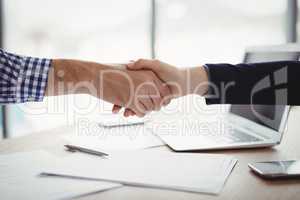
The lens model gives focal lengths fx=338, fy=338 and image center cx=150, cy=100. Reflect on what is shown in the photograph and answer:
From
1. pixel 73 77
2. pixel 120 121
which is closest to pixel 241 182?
pixel 73 77

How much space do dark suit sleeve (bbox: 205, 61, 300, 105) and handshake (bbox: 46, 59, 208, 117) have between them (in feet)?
0.25

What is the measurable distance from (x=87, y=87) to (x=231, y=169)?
0.50 meters

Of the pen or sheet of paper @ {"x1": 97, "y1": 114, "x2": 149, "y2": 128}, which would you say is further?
sheet of paper @ {"x1": 97, "y1": 114, "x2": 149, "y2": 128}

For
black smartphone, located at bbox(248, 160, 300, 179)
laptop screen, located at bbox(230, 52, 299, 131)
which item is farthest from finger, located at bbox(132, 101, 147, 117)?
black smartphone, located at bbox(248, 160, 300, 179)

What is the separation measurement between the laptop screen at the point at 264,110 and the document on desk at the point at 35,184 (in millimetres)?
543

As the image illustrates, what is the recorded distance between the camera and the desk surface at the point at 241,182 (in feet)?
1.89

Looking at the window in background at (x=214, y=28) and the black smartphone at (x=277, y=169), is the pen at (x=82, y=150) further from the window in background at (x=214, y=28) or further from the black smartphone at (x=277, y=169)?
the window in background at (x=214, y=28)

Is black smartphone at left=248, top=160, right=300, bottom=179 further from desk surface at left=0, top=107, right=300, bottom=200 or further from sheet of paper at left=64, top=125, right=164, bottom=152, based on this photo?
sheet of paper at left=64, top=125, right=164, bottom=152

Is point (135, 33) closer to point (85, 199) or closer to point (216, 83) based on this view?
point (216, 83)

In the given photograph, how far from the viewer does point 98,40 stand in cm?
242

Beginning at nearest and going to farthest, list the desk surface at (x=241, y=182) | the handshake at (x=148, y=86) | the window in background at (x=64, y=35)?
the desk surface at (x=241, y=182) < the handshake at (x=148, y=86) < the window in background at (x=64, y=35)

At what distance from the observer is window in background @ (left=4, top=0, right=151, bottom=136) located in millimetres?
2180

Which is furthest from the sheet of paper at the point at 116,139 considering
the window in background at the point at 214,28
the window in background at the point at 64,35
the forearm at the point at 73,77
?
the window in background at the point at 214,28

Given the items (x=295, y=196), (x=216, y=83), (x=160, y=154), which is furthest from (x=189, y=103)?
(x=295, y=196)
